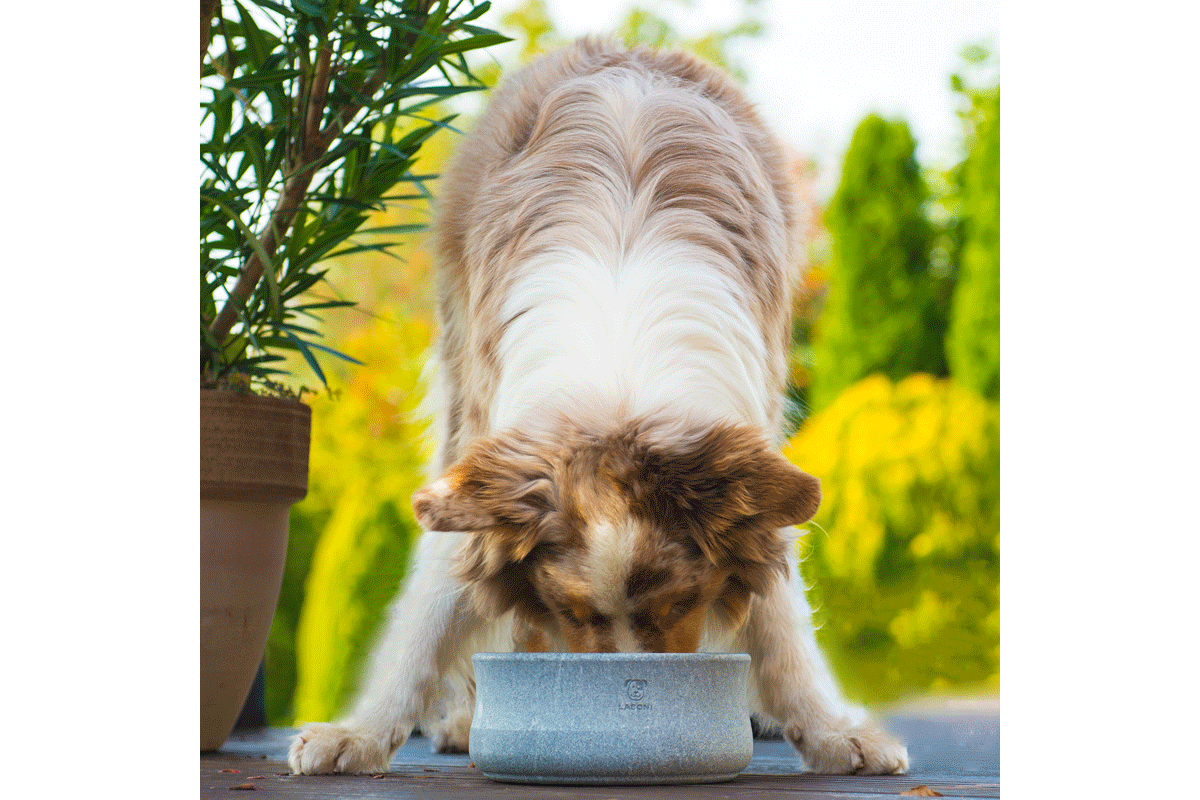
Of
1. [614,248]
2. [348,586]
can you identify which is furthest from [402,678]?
[348,586]

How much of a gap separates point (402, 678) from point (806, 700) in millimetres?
958

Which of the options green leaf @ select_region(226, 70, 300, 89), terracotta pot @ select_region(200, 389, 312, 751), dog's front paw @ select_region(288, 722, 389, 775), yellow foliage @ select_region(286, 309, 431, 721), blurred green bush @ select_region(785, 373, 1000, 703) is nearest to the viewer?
dog's front paw @ select_region(288, 722, 389, 775)

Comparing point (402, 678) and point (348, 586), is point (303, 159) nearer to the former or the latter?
point (402, 678)

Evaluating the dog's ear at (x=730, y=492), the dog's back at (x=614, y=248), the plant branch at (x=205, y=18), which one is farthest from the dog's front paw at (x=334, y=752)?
the plant branch at (x=205, y=18)

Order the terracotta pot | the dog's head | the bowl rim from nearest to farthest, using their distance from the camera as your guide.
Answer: the bowl rim
the dog's head
the terracotta pot

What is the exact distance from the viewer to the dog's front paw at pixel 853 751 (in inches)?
102

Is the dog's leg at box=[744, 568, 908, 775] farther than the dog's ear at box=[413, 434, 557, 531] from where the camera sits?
Yes

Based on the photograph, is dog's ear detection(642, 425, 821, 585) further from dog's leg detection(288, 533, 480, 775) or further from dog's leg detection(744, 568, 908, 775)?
dog's leg detection(288, 533, 480, 775)

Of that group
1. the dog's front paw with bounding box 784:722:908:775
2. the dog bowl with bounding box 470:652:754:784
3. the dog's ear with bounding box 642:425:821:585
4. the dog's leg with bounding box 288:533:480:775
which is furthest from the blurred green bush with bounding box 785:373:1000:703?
the dog bowl with bounding box 470:652:754:784

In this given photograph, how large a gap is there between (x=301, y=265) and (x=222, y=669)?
116 centimetres

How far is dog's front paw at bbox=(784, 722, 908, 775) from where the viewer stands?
260cm

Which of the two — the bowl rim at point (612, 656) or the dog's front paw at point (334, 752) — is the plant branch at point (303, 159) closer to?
the dog's front paw at point (334, 752)

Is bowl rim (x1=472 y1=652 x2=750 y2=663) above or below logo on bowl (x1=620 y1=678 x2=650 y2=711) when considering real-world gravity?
above
